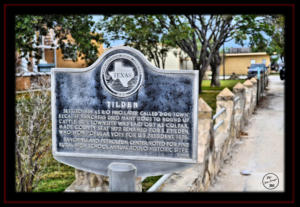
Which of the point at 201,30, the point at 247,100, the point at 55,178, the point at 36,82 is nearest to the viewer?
the point at 55,178

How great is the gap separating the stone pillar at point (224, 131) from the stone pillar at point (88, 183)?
274 centimetres

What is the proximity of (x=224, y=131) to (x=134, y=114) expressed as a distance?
14.6 ft

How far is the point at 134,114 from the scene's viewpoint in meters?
3.61

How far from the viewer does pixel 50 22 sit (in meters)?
7.36

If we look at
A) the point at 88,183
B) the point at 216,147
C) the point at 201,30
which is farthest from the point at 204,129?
the point at 201,30

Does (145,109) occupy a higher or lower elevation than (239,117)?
higher

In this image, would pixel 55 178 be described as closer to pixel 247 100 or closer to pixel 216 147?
pixel 216 147

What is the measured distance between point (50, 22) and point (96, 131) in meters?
4.36

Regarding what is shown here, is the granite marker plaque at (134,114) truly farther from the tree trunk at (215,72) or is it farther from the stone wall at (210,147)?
the tree trunk at (215,72)

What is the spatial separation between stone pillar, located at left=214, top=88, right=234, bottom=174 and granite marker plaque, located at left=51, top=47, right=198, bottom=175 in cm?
293

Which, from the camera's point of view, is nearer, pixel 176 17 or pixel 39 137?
pixel 39 137

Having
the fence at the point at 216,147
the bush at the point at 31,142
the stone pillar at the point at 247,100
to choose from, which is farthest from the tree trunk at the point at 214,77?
the bush at the point at 31,142
